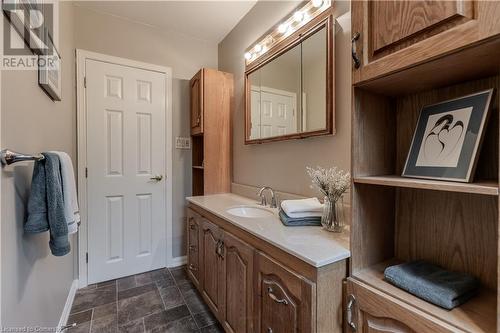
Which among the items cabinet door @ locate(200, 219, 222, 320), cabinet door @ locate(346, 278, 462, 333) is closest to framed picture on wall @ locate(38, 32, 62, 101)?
cabinet door @ locate(200, 219, 222, 320)

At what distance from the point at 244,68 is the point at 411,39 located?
1.74 m

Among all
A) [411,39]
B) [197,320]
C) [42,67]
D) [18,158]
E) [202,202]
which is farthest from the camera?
[202,202]

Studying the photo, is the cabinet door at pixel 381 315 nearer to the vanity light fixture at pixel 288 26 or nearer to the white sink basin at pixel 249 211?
the white sink basin at pixel 249 211

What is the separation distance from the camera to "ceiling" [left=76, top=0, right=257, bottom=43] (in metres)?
2.13

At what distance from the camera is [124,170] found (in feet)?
7.77

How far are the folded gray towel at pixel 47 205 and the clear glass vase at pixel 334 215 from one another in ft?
3.99

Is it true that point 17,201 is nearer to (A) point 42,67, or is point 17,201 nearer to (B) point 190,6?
(A) point 42,67

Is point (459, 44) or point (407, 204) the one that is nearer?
point (459, 44)

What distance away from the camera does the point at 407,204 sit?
1.03 metres

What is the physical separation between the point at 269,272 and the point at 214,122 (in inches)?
65.8

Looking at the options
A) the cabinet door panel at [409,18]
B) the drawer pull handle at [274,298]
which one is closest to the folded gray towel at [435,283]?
the drawer pull handle at [274,298]

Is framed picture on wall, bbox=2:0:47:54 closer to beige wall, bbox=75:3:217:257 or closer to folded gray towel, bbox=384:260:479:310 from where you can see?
beige wall, bbox=75:3:217:257

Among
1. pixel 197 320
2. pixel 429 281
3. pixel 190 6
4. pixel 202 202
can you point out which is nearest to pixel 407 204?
pixel 429 281

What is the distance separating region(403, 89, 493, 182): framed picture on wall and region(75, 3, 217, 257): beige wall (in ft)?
7.27
